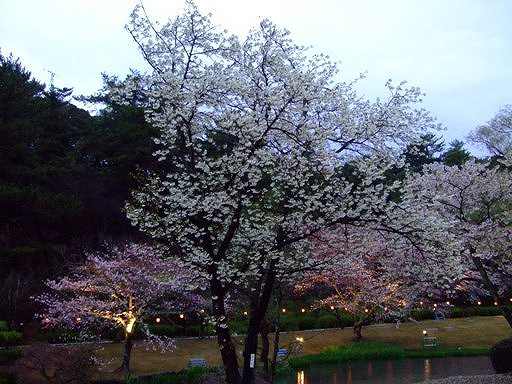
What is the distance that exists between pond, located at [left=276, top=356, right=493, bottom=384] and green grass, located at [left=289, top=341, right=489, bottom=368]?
1.60 ft

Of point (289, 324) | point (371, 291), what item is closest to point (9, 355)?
point (289, 324)

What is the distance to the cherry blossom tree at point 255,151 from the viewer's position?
35.2ft

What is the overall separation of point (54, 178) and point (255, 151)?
18469 mm

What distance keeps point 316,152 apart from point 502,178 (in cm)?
1118

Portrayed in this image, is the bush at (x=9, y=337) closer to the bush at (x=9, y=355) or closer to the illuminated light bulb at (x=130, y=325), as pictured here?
the bush at (x=9, y=355)

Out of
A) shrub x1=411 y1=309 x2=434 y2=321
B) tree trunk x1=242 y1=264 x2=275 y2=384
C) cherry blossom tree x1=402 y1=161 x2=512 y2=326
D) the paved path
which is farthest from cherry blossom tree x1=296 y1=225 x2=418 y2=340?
tree trunk x1=242 y1=264 x2=275 y2=384

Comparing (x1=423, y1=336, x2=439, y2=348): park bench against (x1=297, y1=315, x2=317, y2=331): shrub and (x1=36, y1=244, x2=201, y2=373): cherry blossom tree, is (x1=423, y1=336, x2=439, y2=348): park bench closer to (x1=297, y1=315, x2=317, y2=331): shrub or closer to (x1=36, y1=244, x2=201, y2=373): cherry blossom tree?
(x1=297, y1=315, x2=317, y2=331): shrub

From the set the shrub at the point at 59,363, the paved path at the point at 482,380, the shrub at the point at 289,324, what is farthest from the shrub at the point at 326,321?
the shrub at the point at 59,363

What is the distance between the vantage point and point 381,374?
59.2 feet

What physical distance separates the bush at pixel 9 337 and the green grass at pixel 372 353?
10.0 meters

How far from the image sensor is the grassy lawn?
19734 millimetres

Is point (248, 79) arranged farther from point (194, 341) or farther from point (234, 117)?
point (194, 341)

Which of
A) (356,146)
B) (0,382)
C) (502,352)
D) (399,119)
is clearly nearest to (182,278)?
(0,382)

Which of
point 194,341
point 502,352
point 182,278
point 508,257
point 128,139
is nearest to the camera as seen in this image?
point 502,352
